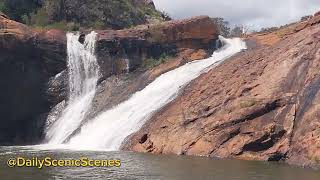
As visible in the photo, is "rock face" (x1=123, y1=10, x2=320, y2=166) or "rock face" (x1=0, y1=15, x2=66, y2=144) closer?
"rock face" (x1=123, y1=10, x2=320, y2=166)

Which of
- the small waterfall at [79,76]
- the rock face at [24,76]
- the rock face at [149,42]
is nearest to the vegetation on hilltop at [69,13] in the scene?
the small waterfall at [79,76]

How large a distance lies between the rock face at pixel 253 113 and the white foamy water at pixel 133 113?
1.31m

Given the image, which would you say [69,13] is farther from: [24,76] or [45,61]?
[24,76]

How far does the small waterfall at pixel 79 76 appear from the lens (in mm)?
41847

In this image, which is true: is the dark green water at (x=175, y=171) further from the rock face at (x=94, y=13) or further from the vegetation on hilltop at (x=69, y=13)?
the rock face at (x=94, y=13)

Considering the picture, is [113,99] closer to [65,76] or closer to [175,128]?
[65,76]

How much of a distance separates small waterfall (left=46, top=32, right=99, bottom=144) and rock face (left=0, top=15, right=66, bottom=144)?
3.58 feet

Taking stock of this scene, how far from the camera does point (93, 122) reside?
1467 inches

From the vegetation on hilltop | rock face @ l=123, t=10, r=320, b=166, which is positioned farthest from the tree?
rock face @ l=123, t=10, r=320, b=166

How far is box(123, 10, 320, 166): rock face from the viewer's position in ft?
81.2

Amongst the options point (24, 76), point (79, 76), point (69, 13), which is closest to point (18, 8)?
point (69, 13)

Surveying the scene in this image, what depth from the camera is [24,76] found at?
4353 centimetres

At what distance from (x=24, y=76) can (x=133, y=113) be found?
13.0 meters

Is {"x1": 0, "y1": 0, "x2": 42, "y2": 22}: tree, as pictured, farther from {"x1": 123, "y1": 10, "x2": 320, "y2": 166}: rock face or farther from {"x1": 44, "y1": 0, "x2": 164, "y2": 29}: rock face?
{"x1": 123, "y1": 10, "x2": 320, "y2": 166}: rock face
